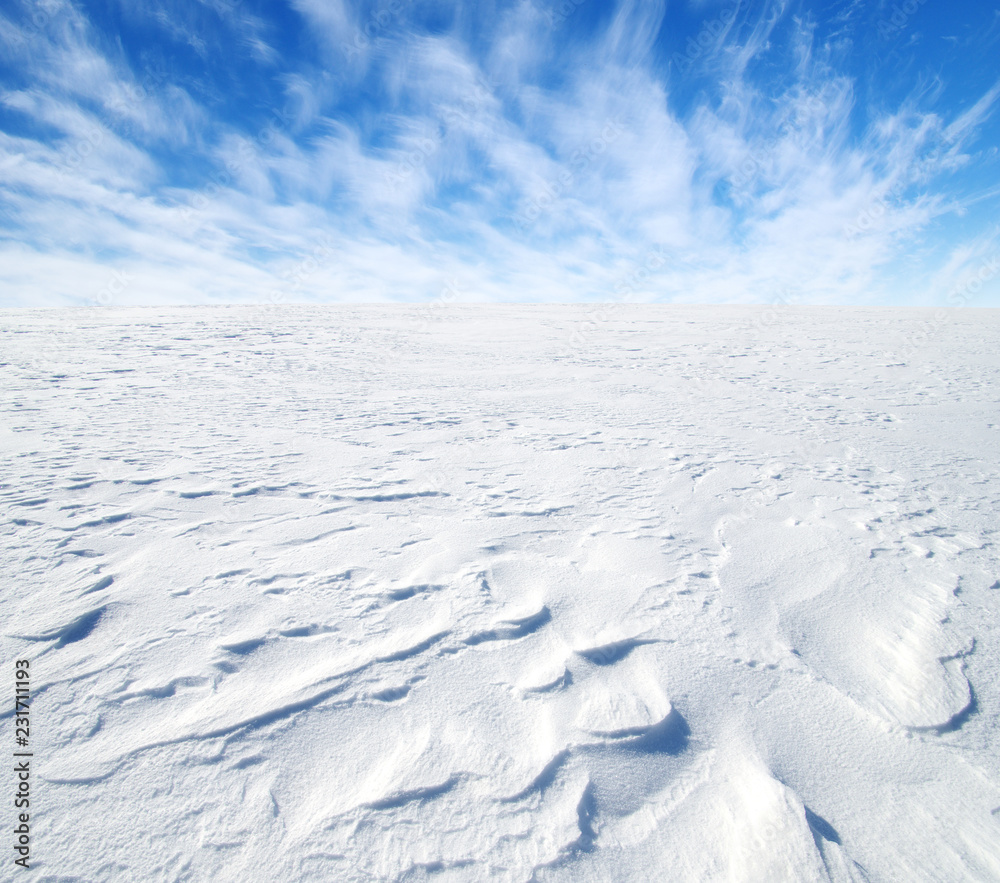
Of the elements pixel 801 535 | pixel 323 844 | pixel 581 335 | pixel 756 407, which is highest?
pixel 581 335

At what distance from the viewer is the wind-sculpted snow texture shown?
3.55ft

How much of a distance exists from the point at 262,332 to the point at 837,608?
9.27 m

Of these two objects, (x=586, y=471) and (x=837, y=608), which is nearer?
(x=837, y=608)

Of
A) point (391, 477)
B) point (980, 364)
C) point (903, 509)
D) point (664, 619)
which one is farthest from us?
point (980, 364)

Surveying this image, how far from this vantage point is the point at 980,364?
618 centimetres

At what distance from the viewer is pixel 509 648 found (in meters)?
1.61

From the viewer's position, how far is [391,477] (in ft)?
9.98

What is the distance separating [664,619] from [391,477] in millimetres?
1915

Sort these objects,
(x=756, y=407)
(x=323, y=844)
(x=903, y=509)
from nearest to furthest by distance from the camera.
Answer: (x=323, y=844) → (x=903, y=509) → (x=756, y=407)

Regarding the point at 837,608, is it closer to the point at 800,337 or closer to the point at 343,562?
the point at 343,562

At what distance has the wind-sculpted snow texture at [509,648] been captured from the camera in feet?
3.55

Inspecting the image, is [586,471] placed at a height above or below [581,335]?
below

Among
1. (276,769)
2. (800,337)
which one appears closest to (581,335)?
(800,337)

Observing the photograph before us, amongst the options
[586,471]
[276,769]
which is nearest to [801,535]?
[586,471]
